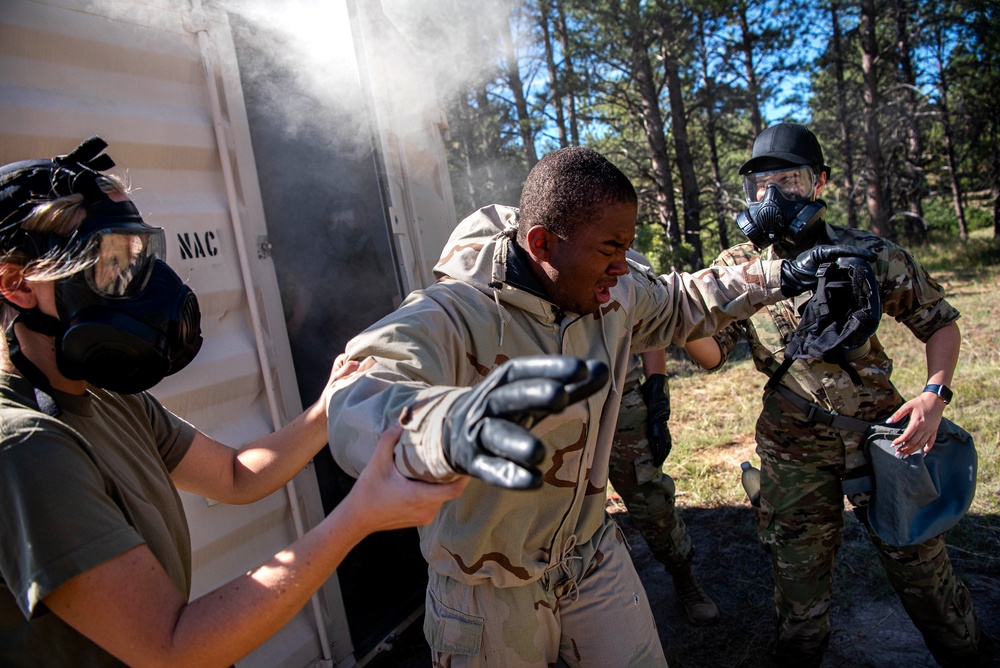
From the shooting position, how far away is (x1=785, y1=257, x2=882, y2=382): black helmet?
240 cm

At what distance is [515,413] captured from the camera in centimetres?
101

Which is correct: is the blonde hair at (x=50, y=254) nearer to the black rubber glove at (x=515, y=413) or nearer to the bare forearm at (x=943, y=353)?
the black rubber glove at (x=515, y=413)

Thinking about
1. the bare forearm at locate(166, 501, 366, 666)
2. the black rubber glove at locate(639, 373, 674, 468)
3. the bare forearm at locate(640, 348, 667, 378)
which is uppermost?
the bare forearm at locate(166, 501, 366, 666)

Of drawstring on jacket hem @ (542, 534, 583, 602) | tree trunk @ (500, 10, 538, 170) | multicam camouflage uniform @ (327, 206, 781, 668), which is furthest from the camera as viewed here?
tree trunk @ (500, 10, 538, 170)

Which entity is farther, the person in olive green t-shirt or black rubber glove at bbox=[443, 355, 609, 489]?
the person in olive green t-shirt

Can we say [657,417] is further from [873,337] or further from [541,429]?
[541,429]

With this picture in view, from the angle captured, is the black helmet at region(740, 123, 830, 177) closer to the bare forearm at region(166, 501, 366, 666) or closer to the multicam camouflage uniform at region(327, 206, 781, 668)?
the multicam camouflage uniform at region(327, 206, 781, 668)

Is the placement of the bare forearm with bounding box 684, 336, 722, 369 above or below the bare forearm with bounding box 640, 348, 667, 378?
above

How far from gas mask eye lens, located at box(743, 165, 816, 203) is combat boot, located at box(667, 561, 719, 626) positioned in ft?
6.76

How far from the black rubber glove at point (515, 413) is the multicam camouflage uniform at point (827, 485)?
2.22 meters

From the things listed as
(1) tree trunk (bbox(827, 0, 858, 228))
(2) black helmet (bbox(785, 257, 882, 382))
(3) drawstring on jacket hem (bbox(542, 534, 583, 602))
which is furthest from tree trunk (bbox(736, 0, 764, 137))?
(3) drawstring on jacket hem (bbox(542, 534, 583, 602))

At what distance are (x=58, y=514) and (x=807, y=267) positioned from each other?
2335mm

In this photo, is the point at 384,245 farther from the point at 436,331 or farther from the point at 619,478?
the point at 436,331

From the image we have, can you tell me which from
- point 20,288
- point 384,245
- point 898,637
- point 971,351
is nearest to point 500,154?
point 971,351
